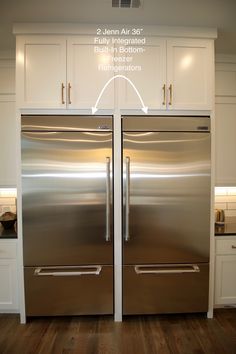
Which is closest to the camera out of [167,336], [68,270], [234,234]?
[167,336]

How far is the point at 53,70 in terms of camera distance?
79.8 inches

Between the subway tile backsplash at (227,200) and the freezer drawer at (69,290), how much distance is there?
4.80ft

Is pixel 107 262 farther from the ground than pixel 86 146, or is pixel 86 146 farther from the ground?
pixel 86 146

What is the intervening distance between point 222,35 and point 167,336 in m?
2.67

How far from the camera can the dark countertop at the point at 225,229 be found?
2243 mm

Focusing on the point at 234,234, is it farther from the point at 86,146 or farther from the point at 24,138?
the point at 24,138

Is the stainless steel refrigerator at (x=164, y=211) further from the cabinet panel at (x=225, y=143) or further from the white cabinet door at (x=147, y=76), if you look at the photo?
the cabinet panel at (x=225, y=143)

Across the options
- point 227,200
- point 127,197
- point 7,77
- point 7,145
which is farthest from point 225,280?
point 7,77

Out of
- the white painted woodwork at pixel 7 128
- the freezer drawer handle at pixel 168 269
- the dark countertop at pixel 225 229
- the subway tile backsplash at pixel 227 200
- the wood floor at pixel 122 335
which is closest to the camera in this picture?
the wood floor at pixel 122 335

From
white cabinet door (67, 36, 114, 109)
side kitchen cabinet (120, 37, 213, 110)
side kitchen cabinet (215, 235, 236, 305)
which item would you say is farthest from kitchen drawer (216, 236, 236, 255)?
white cabinet door (67, 36, 114, 109)

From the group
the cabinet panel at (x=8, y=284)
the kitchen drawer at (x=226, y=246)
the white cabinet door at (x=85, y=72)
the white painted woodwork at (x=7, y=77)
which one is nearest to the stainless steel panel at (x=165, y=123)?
the white cabinet door at (x=85, y=72)

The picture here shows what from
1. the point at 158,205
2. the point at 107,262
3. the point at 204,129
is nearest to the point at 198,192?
the point at 158,205

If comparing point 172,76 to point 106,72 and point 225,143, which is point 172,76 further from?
point 225,143

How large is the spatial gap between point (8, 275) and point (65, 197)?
2.99 feet
